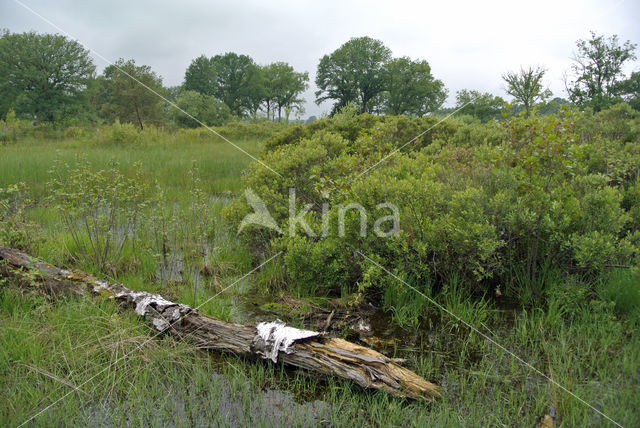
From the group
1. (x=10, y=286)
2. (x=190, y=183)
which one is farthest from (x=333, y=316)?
(x=190, y=183)

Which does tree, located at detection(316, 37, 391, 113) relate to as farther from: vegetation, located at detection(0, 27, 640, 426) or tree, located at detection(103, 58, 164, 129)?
vegetation, located at detection(0, 27, 640, 426)

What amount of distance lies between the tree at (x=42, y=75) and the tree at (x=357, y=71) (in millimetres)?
24722

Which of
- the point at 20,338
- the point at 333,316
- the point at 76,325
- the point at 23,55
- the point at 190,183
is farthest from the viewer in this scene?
the point at 23,55

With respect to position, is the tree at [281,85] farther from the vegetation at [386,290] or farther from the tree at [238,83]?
the vegetation at [386,290]

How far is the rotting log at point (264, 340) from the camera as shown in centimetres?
294

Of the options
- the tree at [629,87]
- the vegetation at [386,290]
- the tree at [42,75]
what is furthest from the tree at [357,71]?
the vegetation at [386,290]

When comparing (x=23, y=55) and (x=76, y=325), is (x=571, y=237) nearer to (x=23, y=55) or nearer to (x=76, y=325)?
(x=76, y=325)

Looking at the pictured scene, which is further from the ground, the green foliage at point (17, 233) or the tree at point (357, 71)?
the tree at point (357, 71)

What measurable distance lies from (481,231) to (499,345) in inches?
45.9

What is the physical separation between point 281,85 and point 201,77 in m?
14.5

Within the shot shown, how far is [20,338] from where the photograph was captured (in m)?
3.28

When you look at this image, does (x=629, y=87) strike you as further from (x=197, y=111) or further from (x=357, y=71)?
(x=197, y=111)

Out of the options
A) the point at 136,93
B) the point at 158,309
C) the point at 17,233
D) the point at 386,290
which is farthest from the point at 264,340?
the point at 136,93

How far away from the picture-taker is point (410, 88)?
41.6m
